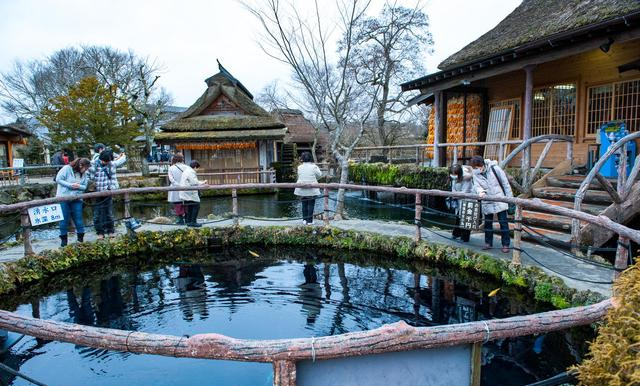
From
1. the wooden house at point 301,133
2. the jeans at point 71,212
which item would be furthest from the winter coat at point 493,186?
the wooden house at point 301,133

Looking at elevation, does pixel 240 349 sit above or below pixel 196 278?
above

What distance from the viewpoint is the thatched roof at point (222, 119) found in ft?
68.0

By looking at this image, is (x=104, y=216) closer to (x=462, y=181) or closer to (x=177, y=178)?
(x=177, y=178)

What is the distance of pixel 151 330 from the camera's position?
457cm

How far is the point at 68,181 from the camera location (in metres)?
7.13

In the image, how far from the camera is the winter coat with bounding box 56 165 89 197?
277 inches

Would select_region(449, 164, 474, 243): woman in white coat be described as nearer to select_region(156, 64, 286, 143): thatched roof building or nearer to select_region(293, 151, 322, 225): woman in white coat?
select_region(293, 151, 322, 225): woman in white coat

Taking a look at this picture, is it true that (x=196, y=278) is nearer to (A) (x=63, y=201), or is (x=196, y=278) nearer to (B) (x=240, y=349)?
(A) (x=63, y=201)

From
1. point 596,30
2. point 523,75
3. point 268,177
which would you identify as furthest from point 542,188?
point 268,177

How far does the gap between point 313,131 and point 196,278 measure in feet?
85.7

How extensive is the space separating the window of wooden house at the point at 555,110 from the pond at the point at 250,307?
308 inches

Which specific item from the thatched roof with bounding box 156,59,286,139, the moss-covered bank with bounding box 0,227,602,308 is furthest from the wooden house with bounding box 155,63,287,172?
the moss-covered bank with bounding box 0,227,602,308

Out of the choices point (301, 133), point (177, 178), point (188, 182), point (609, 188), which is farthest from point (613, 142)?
point (301, 133)

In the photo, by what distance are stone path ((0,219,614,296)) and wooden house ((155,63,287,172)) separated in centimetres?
1153
